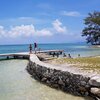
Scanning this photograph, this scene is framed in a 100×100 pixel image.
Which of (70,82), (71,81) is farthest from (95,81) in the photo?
(70,82)

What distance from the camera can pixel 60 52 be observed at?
1866 inches

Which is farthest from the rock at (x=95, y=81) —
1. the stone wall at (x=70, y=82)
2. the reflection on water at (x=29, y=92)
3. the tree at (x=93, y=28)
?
the tree at (x=93, y=28)

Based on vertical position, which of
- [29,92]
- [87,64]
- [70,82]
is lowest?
[29,92]

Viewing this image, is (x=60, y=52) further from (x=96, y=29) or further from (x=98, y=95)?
(x=98, y=95)

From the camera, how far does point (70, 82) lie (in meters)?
12.5

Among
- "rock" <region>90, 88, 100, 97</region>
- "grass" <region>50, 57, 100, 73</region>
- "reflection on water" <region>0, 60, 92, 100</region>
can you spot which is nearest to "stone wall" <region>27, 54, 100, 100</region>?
"rock" <region>90, 88, 100, 97</region>

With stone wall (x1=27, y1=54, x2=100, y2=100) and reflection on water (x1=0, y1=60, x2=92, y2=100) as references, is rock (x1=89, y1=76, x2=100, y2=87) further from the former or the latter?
reflection on water (x1=0, y1=60, x2=92, y2=100)

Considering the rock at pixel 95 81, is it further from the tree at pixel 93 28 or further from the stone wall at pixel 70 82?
the tree at pixel 93 28

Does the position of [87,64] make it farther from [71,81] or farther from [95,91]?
[95,91]

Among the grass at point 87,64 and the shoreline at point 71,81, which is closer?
the shoreline at point 71,81

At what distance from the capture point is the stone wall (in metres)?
10.3

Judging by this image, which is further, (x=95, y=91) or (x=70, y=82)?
(x=70, y=82)

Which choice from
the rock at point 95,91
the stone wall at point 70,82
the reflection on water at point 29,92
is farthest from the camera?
the reflection on water at point 29,92

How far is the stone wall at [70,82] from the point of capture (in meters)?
10.3
